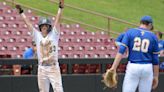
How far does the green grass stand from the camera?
78.4ft

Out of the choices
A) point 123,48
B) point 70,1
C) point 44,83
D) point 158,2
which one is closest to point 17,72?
point 44,83

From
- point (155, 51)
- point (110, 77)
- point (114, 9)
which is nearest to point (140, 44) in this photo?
point (155, 51)

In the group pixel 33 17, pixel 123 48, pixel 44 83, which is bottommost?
pixel 44 83

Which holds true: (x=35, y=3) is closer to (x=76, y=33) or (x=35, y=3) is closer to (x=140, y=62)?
(x=76, y=33)

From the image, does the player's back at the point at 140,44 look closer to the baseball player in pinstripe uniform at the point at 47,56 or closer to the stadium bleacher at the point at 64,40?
the baseball player in pinstripe uniform at the point at 47,56

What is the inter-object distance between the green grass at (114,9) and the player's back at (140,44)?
14753 mm

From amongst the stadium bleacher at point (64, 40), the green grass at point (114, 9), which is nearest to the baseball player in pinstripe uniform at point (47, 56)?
the stadium bleacher at point (64, 40)

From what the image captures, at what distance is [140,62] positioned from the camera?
342 inches

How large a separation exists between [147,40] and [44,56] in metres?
2.19

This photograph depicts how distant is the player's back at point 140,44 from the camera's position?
28.3 feet

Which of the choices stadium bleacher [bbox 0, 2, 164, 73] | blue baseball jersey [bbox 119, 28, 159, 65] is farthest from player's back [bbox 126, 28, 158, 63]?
stadium bleacher [bbox 0, 2, 164, 73]

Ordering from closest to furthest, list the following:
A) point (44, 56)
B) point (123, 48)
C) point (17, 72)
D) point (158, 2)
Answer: point (123, 48)
point (44, 56)
point (17, 72)
point (158, 2)

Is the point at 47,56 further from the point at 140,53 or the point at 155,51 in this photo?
the point at 155,51

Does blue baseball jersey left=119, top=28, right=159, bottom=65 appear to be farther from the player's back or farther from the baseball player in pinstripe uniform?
the baseball player in pinstripe uniform
